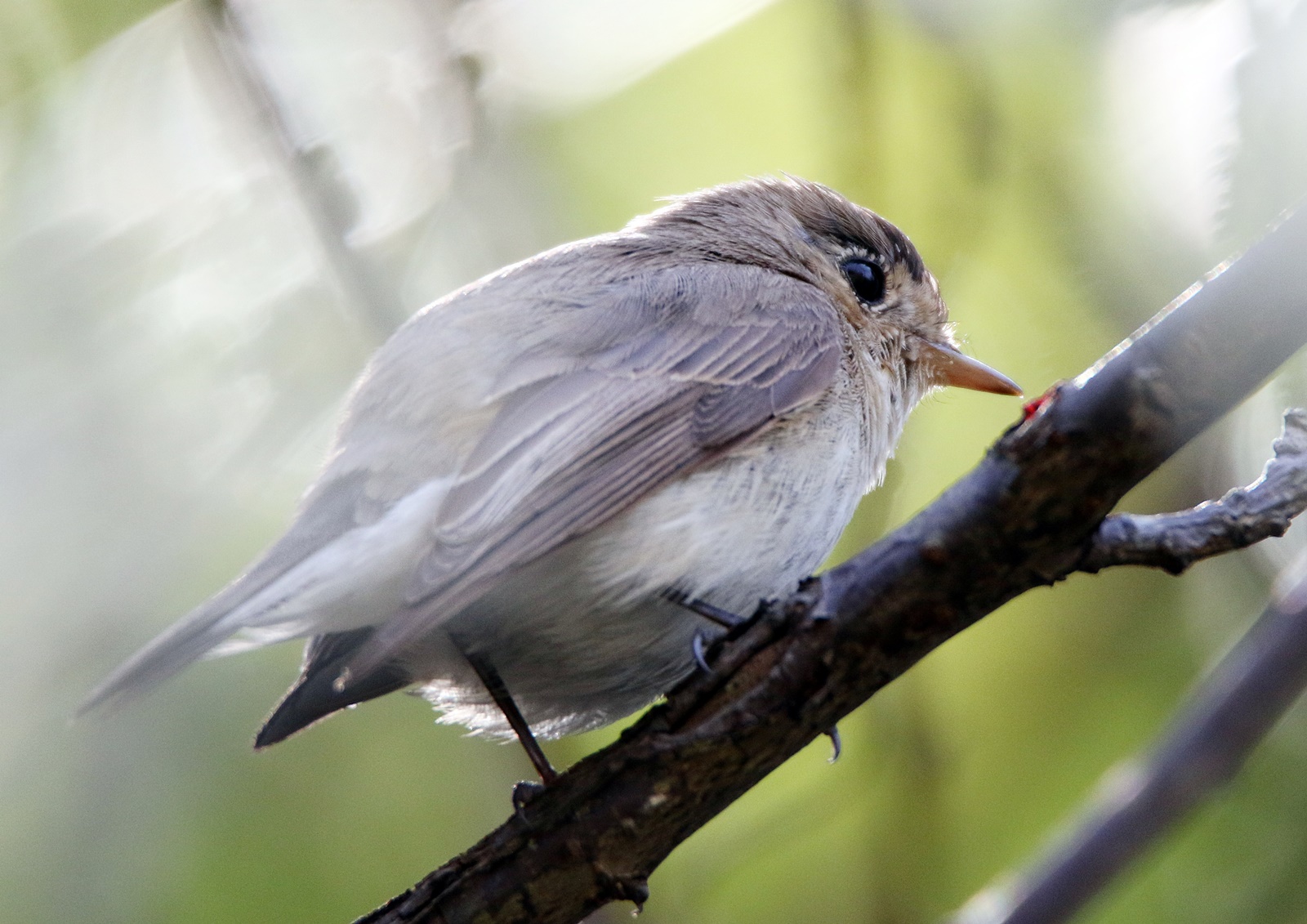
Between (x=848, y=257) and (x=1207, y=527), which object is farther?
(x=848, y=257)

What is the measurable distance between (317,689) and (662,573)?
807 millimetres

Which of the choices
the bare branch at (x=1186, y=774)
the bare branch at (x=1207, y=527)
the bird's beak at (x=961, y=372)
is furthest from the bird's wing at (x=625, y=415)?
the bare branch at (x=1186, y=774)

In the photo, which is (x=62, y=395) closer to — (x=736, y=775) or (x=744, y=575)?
(x=744, y=575)

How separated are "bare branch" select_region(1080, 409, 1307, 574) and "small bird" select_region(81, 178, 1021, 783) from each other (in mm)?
928

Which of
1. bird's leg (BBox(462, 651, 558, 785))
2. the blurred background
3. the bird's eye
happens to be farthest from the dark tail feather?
the bird's eye

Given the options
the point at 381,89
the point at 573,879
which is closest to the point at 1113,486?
the point at 573,879

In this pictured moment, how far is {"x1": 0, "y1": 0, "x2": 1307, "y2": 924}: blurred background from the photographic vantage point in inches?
128

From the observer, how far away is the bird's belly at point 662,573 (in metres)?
2.48

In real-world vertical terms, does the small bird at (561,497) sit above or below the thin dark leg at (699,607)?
above

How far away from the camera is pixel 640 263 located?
10.1ft

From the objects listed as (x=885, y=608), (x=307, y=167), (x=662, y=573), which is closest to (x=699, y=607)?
(x=662, y=573)

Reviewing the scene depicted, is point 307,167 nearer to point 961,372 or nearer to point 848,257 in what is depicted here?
point 848,257

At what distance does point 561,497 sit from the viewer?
235cm

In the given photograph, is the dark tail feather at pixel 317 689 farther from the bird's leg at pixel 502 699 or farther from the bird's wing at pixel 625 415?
the bird's wing at pixel 625 415
